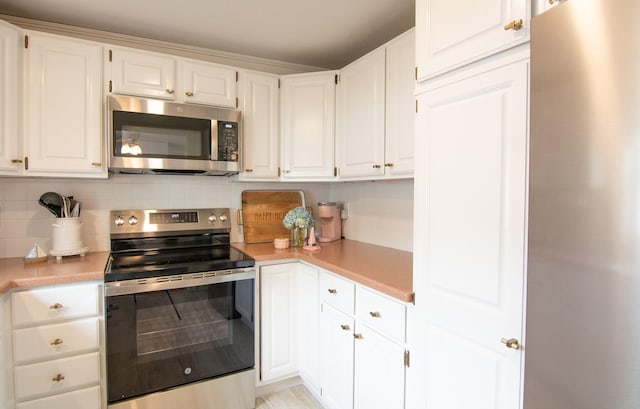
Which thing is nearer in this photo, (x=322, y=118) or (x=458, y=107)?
(x=458, y=107)

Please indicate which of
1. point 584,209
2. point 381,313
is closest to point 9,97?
point 381,313

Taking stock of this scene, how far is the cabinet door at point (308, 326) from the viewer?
211 cm

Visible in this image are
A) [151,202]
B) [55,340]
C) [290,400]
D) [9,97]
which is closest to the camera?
[55,340]

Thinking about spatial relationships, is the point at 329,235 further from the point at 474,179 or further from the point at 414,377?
the point at 474,179

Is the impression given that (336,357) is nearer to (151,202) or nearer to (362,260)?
(362,260)

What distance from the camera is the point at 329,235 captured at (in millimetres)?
2811

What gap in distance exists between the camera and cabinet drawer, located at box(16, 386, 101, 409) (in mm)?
1663

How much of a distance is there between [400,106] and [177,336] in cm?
182

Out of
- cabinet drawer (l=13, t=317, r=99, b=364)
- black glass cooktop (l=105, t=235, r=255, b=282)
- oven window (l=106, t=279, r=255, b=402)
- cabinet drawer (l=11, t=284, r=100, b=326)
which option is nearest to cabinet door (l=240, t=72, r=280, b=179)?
black glass cooktop (l=105, t=235, r=255, b=282)

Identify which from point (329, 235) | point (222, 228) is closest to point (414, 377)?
point (329, 235)

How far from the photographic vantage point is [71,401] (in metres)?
1.73

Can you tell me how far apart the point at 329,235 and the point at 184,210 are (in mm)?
1141

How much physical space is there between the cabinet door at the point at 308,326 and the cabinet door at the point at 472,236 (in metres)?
0.91

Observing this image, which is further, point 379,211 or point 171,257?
point 379,211
